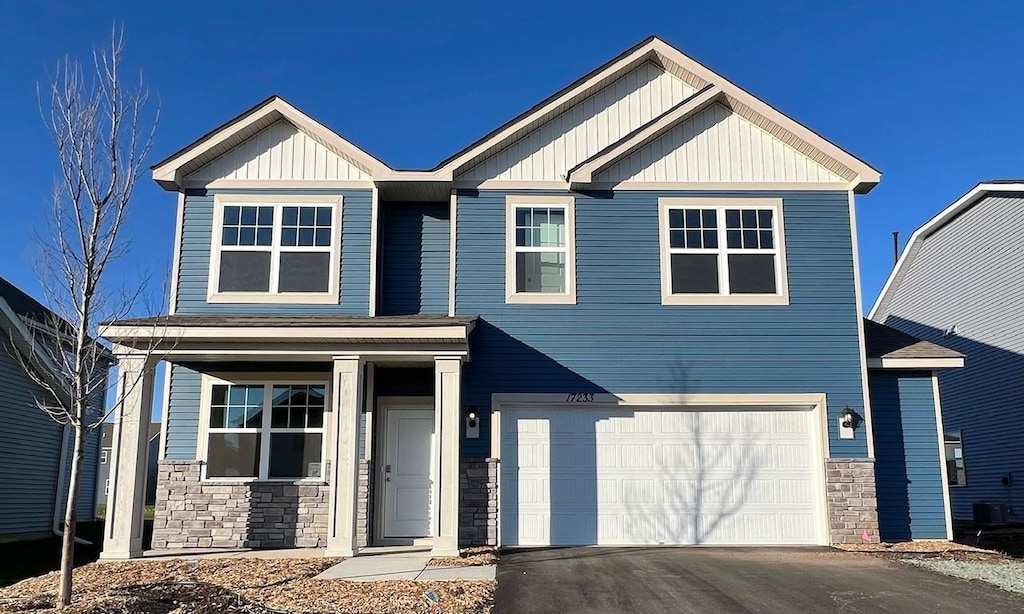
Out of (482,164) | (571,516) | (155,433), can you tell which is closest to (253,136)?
(482,164)

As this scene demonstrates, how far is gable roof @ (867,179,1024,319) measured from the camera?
16.4 m

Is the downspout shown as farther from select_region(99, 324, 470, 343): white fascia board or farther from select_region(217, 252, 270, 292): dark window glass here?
select_region(99, 324, 470, 343): white fascia board

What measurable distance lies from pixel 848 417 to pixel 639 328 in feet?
10.7

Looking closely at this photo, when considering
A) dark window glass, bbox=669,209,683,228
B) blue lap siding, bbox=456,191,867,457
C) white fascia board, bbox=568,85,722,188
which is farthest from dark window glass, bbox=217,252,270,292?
dark window glass, bbox=669,209,683,228

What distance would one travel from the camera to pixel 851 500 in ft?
37.5

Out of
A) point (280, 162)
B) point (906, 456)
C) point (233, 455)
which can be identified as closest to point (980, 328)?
point (906, 456)

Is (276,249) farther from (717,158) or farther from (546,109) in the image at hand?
(717,158)

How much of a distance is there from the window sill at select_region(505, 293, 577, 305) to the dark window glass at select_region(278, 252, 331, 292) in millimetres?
2779

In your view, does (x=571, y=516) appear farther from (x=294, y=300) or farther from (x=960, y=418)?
(x=960, y=418)

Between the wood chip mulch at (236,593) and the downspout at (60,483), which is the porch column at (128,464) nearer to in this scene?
the wood chip mulch at (236,593)

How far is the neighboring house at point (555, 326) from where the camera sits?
11547 mm

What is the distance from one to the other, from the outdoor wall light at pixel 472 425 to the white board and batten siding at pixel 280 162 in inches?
153

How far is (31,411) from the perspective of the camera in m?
15.6

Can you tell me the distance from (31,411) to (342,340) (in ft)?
29.1
